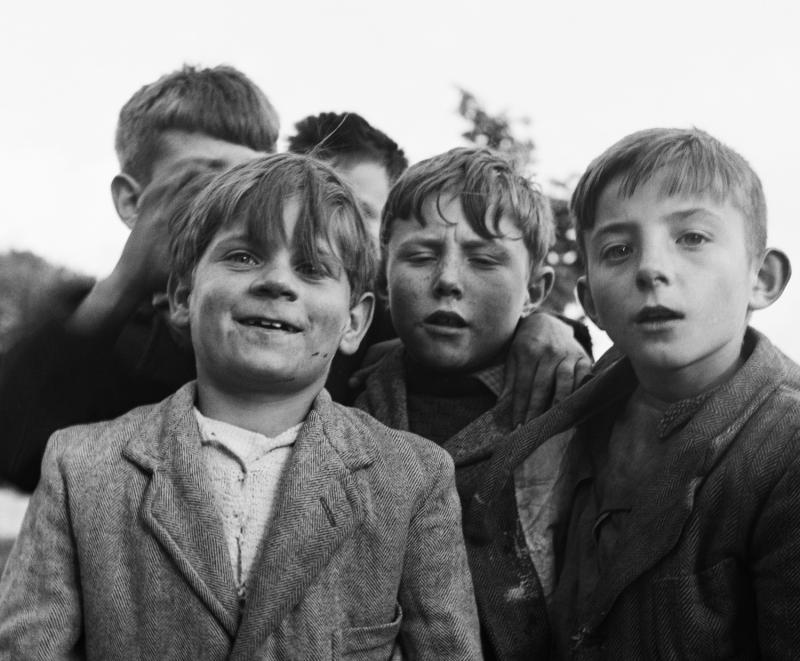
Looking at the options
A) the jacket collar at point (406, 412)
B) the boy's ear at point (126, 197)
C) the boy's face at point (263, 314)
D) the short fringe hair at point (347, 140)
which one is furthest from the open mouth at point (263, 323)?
the short fringe hair at point (347, 140)

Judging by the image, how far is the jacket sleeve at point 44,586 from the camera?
1.82m

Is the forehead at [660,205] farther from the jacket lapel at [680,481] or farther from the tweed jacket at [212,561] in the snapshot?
the tweed jacket at [212,561]

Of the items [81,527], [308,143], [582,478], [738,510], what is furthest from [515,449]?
[308,143]

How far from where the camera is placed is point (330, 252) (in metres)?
2.19

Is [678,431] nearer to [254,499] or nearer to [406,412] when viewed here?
[406,412]

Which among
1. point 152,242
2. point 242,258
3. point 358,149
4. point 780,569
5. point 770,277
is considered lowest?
point 780,569

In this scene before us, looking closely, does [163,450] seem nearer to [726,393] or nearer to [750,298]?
[726,393]

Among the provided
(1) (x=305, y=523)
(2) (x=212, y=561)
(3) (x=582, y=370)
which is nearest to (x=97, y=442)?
(2) (x=212, y=561)

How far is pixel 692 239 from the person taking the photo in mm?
2082

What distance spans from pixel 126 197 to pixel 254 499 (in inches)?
67.1

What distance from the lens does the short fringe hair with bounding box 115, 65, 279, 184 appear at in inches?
128

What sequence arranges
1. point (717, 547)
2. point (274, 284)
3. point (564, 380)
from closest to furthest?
point (717, 547) → point (274, 284) → point (564, 380)

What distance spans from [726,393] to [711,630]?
512mm

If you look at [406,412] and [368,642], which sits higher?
[406,412]
